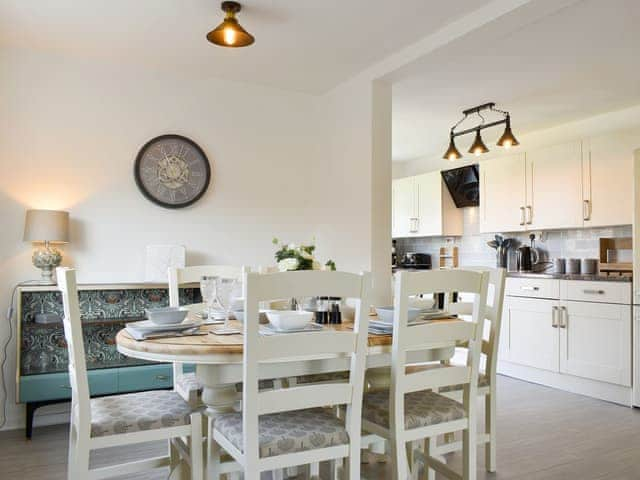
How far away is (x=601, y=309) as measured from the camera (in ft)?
13.4

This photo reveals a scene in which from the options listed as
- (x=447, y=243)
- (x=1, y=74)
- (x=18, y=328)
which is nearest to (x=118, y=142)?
(x=1, y=74)

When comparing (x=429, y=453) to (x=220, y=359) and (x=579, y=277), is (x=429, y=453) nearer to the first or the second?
(x=220, y=359)

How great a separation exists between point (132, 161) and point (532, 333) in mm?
3597

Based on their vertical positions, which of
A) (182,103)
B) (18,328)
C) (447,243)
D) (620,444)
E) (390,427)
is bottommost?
(620,444)

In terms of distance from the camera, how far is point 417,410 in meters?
2.05

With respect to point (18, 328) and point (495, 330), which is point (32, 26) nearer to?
point (18, 328)

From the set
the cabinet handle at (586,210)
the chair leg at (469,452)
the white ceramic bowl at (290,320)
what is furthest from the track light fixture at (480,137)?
the white ceramic bowl at (290,320)

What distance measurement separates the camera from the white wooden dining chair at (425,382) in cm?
191

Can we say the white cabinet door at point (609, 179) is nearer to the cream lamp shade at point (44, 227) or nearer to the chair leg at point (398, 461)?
the chair leg at point (398, 461)

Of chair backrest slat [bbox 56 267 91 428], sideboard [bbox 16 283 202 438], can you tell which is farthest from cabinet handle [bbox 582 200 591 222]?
chair backrest slat [bbox 56 267 91 428]

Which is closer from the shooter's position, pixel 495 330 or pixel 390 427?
pixel 390 427

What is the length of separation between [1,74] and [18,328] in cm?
159

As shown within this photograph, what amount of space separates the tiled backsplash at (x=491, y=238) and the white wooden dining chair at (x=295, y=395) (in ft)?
12.6

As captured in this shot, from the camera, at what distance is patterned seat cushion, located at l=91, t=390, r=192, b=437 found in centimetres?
186
